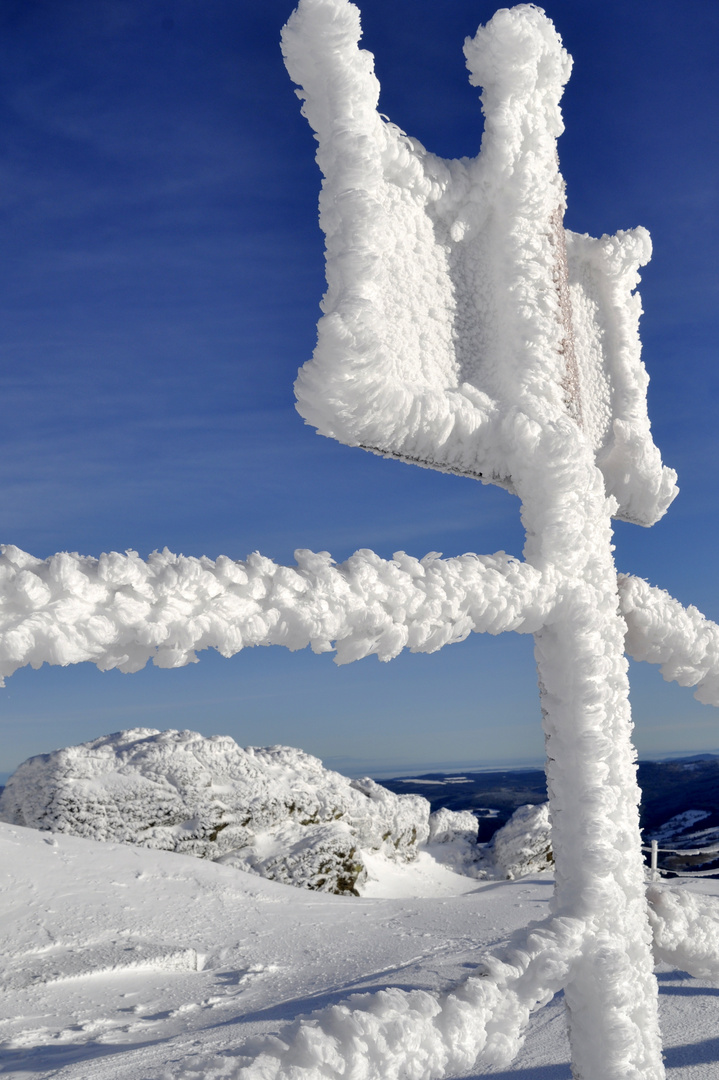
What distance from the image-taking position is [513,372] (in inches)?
51.9

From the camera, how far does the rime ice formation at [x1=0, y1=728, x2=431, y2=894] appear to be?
7332 millimetres

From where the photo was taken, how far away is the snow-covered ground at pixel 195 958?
2.26m

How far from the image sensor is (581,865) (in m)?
1.17

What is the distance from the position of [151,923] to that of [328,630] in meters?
4.18

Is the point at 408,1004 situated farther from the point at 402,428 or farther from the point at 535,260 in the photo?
the point at 535,260

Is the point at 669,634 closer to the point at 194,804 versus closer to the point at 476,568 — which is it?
the point at 476,568

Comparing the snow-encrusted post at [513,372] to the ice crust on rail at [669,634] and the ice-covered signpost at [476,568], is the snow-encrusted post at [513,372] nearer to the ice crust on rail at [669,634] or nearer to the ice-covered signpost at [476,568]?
the ice-covered signpost at [476,568]

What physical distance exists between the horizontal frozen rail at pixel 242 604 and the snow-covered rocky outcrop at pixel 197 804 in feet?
23.0

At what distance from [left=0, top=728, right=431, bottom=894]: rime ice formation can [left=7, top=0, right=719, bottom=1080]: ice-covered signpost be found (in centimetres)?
672

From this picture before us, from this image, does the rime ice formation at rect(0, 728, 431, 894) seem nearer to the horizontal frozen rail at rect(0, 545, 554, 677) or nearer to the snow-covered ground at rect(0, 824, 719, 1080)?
the snow-covered ground at rect(0, 824, 719, 1080)

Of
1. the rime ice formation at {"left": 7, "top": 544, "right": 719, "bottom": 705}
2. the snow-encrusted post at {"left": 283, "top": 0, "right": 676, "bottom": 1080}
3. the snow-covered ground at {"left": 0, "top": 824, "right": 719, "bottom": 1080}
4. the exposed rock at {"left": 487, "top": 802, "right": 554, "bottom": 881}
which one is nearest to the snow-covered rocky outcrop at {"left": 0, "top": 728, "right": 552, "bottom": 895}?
the snow-covered ground at {"left": 0, "top": 824, "right": 719, "bottom": 1080}

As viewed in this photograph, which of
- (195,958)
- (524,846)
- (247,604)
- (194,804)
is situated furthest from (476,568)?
(524,846)

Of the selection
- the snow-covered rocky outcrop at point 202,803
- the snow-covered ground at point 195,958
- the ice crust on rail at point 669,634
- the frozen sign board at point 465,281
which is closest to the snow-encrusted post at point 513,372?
the frozen sign board at point 465,281

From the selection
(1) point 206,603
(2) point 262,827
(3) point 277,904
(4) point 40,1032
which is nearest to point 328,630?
(1) point 206,603
